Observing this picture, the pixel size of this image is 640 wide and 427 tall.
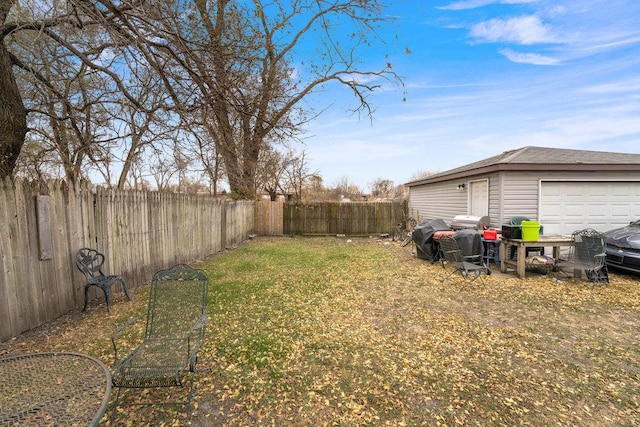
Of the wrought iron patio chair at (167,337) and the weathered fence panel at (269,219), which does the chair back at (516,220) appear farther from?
the weathered fence panel at (269,219)

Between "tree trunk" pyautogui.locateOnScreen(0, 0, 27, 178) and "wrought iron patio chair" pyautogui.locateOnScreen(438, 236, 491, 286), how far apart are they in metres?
7.18

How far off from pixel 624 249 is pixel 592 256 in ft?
4.52

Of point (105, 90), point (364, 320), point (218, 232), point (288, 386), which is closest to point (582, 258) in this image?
point (364, 320)

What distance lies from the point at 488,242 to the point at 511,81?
6630mm

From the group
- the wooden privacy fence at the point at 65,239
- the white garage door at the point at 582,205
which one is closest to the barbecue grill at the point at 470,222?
the white garage door at the point at 582,205

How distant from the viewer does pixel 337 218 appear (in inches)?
523

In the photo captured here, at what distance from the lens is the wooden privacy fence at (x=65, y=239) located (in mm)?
3148

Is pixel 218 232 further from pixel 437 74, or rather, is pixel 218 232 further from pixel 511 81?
pixel 511 81

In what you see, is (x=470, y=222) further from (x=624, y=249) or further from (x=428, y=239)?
(x=624, y=249)

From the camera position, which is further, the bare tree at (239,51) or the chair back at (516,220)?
the chair back at (516,220)

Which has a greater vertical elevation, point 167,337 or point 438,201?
point 438,201

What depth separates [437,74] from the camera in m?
9.17

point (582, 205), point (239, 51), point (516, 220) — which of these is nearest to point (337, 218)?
point (516, 220)

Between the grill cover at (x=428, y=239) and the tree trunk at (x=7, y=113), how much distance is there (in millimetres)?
7868
